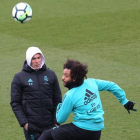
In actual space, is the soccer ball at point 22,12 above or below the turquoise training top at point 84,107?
above

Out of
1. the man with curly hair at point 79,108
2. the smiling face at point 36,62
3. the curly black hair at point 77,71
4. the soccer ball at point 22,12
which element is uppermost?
the soccer ball at point 22,12

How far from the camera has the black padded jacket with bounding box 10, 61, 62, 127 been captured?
5.95 metres

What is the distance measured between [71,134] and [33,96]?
91 cm

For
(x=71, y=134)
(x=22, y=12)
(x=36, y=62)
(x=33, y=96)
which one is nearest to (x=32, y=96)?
(x=33, y=96)

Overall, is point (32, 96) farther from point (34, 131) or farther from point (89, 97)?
point (89, 97)

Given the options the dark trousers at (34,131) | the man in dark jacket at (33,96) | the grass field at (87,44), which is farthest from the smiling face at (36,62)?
the grass field at (87,44)

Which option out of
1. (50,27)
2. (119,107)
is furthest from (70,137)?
(50,27)

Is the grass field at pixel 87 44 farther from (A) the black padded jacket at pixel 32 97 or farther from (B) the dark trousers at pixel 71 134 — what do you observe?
(B) the dark trousers at pixel 71 134

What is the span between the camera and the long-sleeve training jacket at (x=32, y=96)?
5.95 meters

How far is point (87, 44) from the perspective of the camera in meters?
15.4

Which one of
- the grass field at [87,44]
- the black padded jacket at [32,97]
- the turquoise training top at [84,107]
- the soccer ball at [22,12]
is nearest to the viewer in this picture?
the turquoise training top at [84,107]

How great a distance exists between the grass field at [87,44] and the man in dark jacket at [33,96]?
7.35 ft

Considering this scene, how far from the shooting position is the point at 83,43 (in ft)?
51.2

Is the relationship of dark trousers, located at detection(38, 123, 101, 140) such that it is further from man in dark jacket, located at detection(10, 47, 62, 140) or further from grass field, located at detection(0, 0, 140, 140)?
grass field, located at detection(0, 0, 140, 140)
